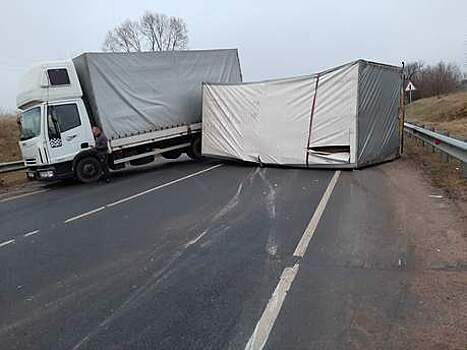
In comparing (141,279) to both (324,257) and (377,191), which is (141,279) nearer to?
(324,257)

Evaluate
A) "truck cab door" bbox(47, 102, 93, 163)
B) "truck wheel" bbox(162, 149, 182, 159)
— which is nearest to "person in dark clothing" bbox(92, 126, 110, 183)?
"truck cab door" bbox(47, 102, 93, 163)

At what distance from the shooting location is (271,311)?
13.8 ft

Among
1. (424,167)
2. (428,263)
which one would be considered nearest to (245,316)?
(428,263)

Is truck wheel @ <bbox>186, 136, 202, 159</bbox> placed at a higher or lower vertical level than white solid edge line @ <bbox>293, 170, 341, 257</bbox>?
lower

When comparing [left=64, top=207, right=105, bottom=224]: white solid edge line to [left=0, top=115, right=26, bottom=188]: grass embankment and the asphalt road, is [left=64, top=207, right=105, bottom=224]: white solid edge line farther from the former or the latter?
[left=0, top=115, right=26, bottom=188]: grass embankment

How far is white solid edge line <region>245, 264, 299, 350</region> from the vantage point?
12.1 ft

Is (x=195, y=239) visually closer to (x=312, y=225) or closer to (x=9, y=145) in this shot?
(x=312, y=225)

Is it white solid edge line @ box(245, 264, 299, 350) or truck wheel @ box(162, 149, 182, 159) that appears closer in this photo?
white solid edge line @ box(245, 264, 299, 350)

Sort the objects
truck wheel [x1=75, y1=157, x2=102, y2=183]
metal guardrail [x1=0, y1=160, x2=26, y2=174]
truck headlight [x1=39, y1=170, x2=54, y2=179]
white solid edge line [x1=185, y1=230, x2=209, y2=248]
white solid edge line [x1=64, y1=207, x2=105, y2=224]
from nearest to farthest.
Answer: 1. white solid edge line [x1=185, y1=230, x2=209, y2=248]
2. white solid edge line [x1=64, y1=207, x2=105, y2=224]
3. truck headlight [x1=39, y1=170, x2=54, y2=179]
4. truck wheel [x1=75, y1=157, x2=102, y2=183]
5. metal guardrail [x1=0, y1=160, x2=26, y2=174]

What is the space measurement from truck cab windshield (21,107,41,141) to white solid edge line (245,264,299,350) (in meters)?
11.0

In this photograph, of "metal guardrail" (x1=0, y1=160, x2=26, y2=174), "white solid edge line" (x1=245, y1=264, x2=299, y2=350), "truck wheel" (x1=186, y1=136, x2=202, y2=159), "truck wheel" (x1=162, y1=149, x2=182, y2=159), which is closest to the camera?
"white solid edge line" (x1=245, y1=264, x2=299, y2=350)

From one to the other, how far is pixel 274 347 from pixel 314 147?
11.2 m

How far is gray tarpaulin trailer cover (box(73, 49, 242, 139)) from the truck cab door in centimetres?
69

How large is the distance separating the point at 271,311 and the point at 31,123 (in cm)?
1222
